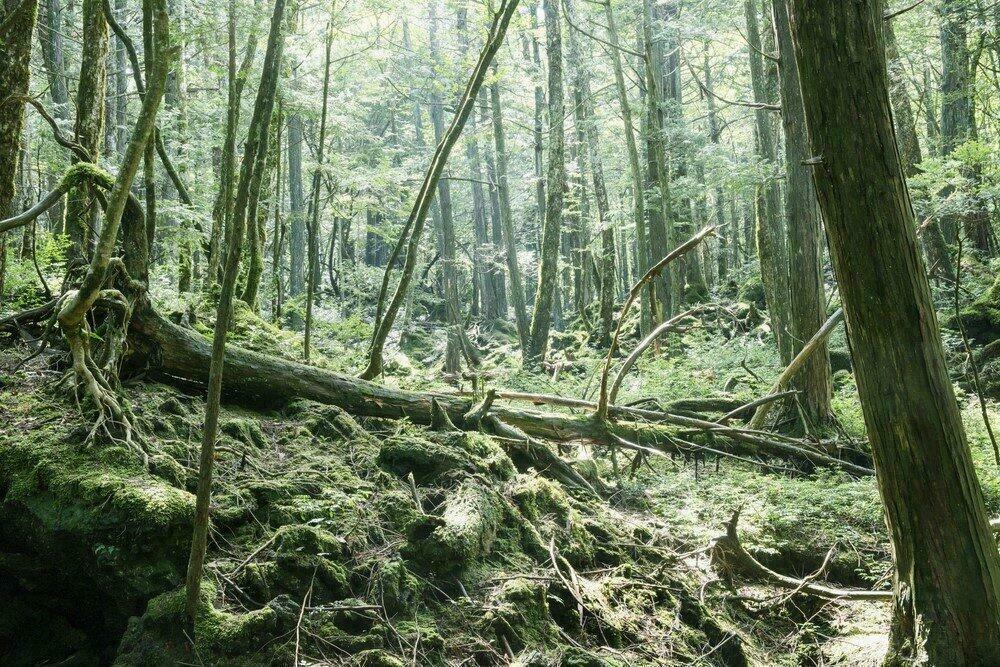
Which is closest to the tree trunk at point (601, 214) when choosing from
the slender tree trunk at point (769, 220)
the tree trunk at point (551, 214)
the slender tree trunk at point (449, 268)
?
the tree trunk at point (551, 214)

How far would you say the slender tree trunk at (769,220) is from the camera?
1100 centimetres

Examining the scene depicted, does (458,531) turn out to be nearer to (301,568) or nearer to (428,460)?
(428,460)

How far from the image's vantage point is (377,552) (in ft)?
13.4

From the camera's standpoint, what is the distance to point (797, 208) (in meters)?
8.22

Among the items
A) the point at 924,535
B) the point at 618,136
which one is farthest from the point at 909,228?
the point at 618,136

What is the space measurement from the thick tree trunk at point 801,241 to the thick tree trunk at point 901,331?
4.59 meters

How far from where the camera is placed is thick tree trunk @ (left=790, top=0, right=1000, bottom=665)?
3.39 m

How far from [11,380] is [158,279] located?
21.1 ft

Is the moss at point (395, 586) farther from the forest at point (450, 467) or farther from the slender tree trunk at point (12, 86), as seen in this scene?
the slender tree trunk at point (12, 86)

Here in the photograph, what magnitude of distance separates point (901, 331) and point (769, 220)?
1055cm

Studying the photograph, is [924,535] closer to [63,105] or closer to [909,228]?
[909,228]

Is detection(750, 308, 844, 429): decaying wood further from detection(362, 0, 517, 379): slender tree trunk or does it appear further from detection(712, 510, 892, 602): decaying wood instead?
detection(362, 0, 517, 379): slender tree trunk

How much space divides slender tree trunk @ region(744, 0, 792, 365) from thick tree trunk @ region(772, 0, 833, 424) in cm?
142

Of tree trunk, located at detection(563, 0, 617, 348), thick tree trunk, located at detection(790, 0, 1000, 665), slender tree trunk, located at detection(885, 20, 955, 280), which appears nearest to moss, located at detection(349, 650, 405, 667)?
thick tree trunk, located at detection(790, 0, 1000, 665)
